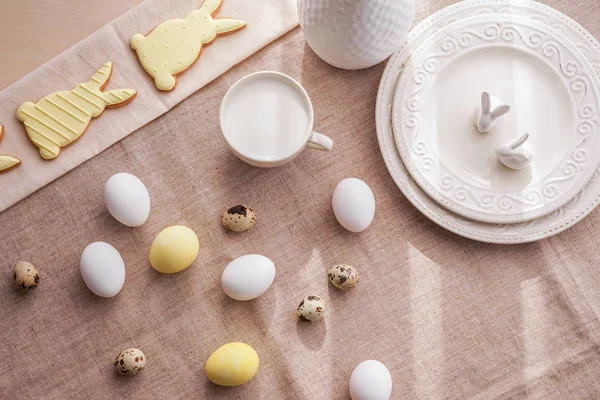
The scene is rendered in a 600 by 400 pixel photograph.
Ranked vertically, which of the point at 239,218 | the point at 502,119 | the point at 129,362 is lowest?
the point at 129,362

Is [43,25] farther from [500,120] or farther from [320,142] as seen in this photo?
[500,120]

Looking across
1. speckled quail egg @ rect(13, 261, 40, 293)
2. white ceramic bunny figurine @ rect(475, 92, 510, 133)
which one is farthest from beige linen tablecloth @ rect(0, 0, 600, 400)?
white ceramic bunny figurine @ rect(475, 92, 510, 133)

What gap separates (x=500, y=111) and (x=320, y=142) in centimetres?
20

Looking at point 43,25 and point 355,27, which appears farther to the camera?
point 43,25

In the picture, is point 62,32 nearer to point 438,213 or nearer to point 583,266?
point 438,213

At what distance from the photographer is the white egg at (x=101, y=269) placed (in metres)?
0.73

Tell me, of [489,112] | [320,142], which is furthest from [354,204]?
[489,112]

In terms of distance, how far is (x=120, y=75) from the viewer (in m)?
0.79

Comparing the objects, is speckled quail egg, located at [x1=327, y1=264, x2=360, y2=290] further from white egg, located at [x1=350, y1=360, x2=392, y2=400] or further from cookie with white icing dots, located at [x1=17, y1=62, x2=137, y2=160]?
cookie with white icing dots, located at [x1=17, y1=62, x2=137, y2=160]

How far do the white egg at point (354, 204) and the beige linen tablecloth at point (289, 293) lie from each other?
1.1 inches

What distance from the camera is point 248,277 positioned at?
73cm

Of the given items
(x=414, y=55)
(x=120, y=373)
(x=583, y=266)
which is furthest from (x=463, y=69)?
(x=120, y=373)

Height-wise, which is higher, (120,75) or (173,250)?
(120,75)

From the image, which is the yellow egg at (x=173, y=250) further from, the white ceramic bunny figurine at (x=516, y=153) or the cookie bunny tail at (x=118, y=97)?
the white ceramic bunny figurine at (x=516, y=153)
